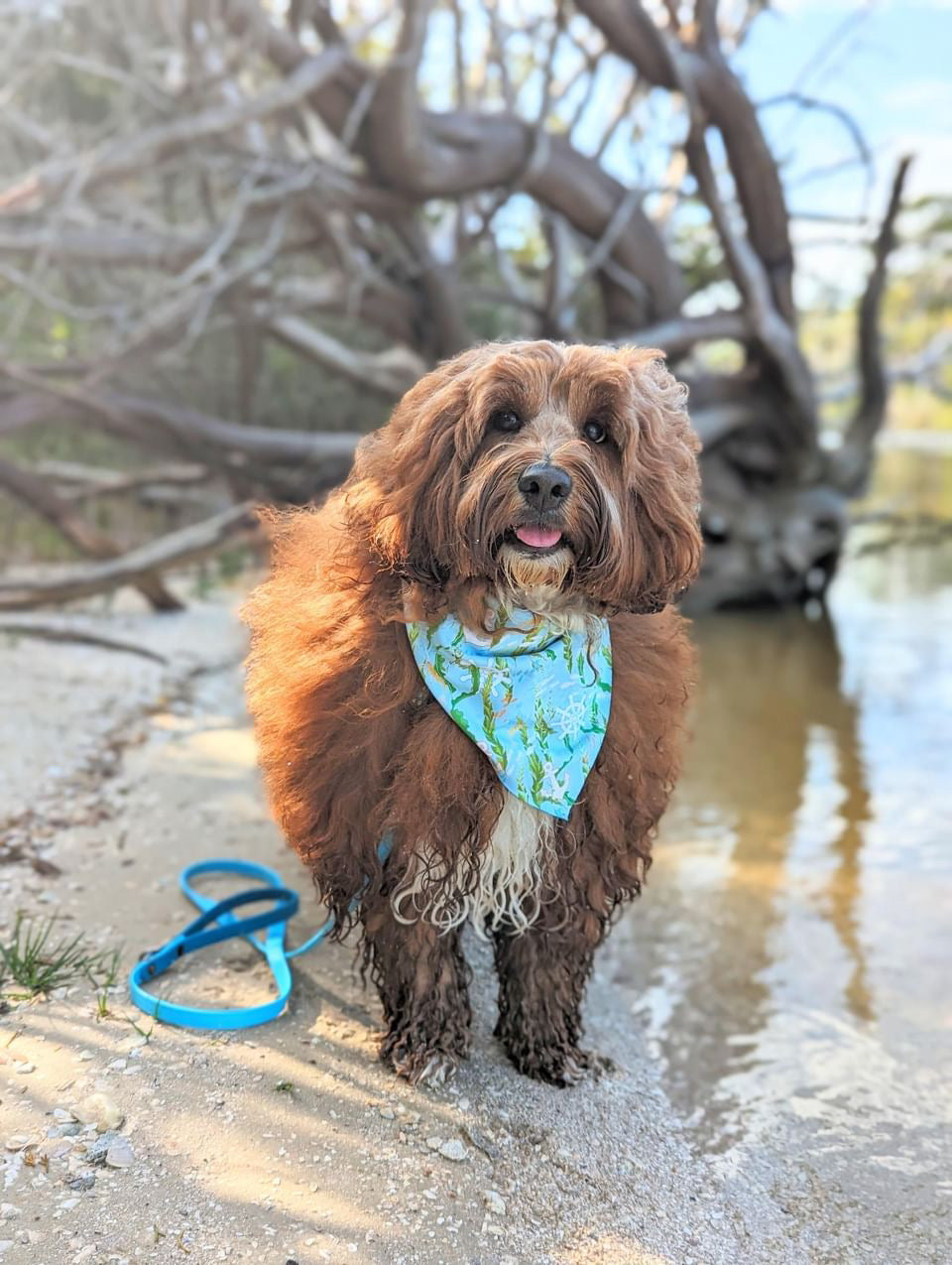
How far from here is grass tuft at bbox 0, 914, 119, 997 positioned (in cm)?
279

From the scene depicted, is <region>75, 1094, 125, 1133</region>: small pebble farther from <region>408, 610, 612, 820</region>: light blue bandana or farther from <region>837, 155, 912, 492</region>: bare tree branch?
<region>837, 155, 912, 492</region>: bare tree branch

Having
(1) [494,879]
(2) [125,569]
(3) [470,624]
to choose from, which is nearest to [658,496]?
(3) [470,624]

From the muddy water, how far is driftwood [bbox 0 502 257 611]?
315cm

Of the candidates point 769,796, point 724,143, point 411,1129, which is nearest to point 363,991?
point 411,1129

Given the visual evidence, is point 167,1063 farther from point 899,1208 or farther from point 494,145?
point 494,145

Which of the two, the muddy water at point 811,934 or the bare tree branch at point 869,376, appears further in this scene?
the bare tree branch at point 869,376

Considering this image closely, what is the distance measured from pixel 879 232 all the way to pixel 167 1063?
8712 mm

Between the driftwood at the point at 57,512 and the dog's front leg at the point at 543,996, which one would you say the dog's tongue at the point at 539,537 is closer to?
the dog's front leg at the point at 543,996

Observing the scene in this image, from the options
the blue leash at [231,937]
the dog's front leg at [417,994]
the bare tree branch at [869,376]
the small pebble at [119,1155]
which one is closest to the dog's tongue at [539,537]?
the blue leash at [231,937]

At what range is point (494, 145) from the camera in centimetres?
746

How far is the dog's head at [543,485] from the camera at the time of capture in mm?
2312

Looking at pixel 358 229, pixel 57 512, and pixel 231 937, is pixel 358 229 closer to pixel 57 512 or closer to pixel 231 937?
pixel 57 512

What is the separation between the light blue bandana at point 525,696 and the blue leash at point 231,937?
379 millimetres

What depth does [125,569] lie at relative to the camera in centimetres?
676
